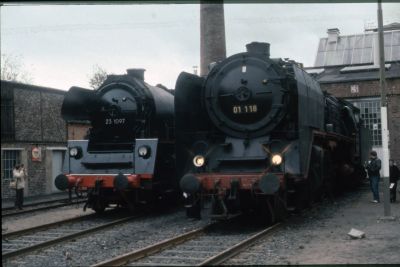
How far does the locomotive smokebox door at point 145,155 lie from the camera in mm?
10875

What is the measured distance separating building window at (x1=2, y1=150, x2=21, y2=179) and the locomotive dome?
10.5 meters

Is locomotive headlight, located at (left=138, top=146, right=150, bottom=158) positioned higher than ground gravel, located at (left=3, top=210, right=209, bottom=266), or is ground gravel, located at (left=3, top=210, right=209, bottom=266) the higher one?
locomotive headlight, located at (left=138, top=146, right=150, bottom=158)

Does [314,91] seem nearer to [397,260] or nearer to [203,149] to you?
[203,149]

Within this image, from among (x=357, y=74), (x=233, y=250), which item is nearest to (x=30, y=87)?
(x=233, y=250)

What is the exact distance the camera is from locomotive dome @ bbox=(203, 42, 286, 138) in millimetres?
9359

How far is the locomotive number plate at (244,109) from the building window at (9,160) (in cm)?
1092

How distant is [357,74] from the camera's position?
88.6 feet

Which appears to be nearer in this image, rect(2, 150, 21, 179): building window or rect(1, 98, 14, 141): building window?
rect(1, 98, 14, 141): building window

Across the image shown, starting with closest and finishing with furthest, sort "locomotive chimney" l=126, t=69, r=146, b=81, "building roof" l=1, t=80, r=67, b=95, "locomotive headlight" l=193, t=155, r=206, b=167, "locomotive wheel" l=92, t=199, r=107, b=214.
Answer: "locomotive headlight" l=193, t=155, r=206, b=167 → "locomotive wheel" l=92, t=199, r=107, b=214 → "locomotive chimney" l=126, t=69, r=146, b=81 → "building roof" l=1, t=80, r=67, b=95

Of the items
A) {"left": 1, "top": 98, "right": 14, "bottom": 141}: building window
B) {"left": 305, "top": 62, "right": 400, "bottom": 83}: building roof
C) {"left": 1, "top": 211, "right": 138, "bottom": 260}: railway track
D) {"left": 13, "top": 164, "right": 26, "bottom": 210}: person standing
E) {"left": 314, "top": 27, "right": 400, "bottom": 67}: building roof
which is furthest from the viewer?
{"left": 314, "top": 27, "right": 400, "bottom": 67}: building roof

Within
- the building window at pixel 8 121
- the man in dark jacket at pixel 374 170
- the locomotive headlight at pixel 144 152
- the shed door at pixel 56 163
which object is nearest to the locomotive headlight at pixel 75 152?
the locomotive headlight at pixel 144 152

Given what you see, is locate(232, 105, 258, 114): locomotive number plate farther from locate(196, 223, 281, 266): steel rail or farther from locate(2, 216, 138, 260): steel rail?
locate(2, 216, 138, 260): steel rail

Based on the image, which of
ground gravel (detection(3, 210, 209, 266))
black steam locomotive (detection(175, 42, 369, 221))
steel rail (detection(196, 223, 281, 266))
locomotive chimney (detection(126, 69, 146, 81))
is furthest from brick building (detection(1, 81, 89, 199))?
steel rail (detection(196, 223, 281, 266))

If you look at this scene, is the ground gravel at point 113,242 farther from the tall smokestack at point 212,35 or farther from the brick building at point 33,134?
the tall smokestack at point 212,35
